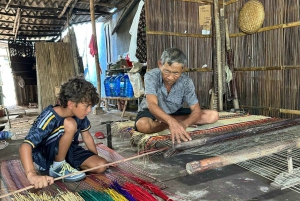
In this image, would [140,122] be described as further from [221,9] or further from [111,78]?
[111,78]

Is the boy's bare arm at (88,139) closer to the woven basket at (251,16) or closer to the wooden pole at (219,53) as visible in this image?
the wooden pole at (219,53)

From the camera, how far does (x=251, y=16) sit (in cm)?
361

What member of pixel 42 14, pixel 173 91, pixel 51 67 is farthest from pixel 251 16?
pixel 42 14

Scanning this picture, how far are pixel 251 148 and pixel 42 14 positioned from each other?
684cm

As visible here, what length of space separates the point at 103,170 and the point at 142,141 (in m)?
0.40

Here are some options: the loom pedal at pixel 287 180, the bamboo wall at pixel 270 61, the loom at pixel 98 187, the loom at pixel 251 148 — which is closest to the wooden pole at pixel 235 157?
the loom at pixel 251 148

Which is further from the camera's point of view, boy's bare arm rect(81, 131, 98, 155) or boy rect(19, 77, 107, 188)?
boy's bare arm rect(81, 131, 98, 155)

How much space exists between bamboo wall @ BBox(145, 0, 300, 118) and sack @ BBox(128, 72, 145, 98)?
1.02m

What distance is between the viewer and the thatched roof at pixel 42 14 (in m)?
5.75

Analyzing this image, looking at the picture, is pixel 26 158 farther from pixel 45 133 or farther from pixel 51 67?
pixel 51 67

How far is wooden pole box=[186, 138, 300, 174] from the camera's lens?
121cm

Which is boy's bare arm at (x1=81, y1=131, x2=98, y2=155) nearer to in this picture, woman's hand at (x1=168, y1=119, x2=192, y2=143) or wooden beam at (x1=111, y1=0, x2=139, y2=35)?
woman's hand at (x1=168, y1=119, x2=192, y2=143)

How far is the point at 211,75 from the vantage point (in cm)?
423

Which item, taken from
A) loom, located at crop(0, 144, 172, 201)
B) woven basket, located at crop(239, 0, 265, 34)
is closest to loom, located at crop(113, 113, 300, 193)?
loom, located at crop(0, 144, 172, 201)
